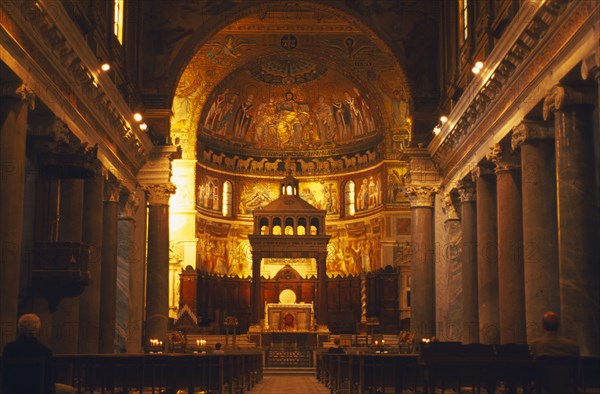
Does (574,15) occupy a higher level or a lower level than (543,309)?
higher

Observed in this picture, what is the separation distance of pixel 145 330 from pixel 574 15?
59.7 ft

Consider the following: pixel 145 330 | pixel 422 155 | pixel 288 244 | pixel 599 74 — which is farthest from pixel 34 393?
pixel 288 244

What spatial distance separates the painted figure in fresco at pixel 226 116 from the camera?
134ft

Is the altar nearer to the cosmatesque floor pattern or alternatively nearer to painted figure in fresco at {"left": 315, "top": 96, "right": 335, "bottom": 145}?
painted figure in fresco at {"left": 315, "top": 96, "right": 335, "bottom": 145}

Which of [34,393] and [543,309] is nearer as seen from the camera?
[34,393]

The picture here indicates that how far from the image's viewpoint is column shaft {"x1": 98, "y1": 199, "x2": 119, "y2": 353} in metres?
24.5

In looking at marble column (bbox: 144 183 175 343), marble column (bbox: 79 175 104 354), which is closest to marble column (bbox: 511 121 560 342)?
marble column (bbox: 79 175 104 354)

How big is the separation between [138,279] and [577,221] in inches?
647

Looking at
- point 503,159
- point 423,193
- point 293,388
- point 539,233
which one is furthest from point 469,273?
point 539,233

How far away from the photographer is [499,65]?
1952 cm

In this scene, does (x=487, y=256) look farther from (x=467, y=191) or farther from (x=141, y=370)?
(x=141, y=370)

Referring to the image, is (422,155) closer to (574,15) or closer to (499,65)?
(499,65)

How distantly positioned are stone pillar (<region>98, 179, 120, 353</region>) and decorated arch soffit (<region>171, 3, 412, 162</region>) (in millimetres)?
10868

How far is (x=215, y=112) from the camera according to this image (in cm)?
4044
